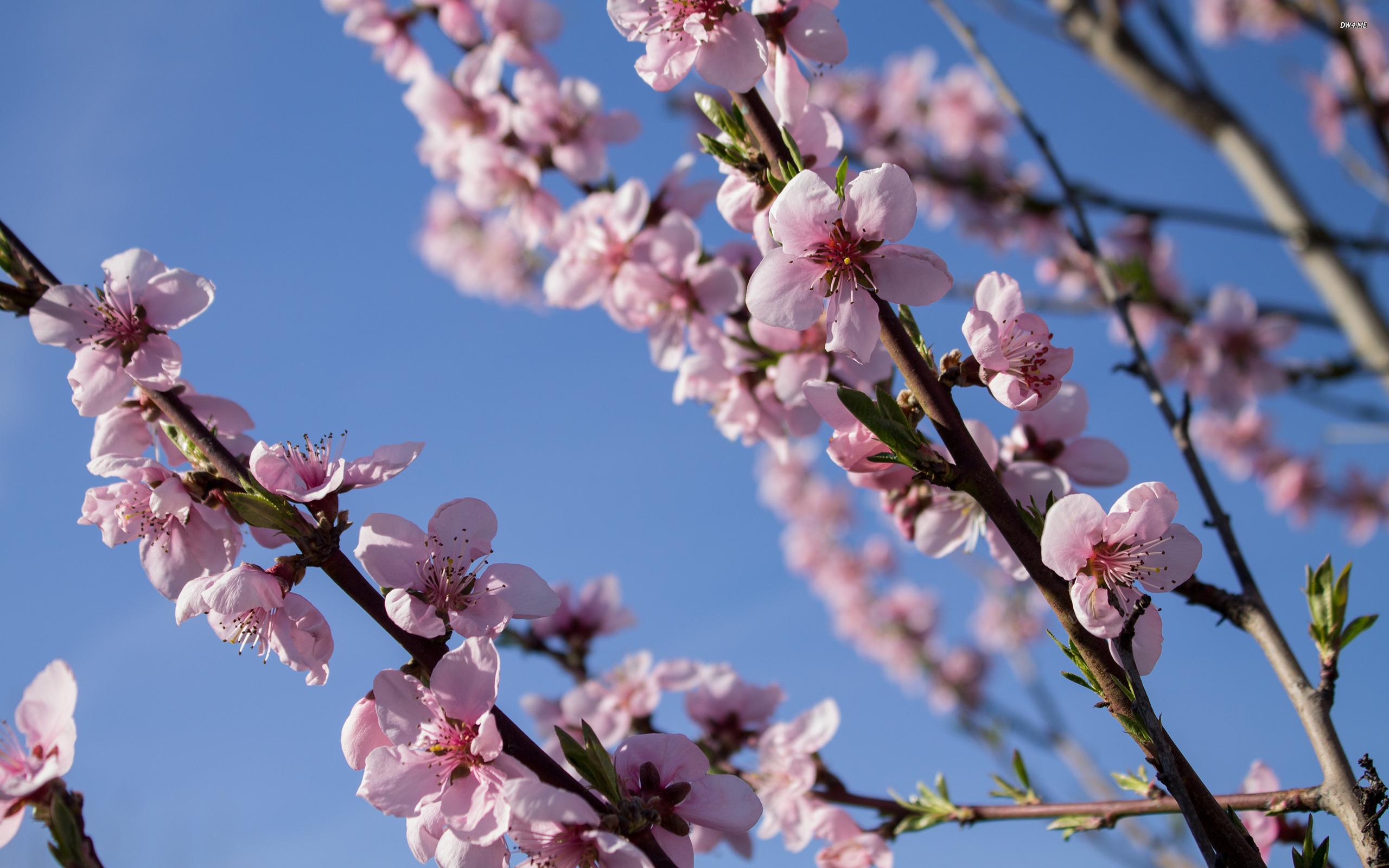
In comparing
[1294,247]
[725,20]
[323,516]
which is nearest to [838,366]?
[725,20]

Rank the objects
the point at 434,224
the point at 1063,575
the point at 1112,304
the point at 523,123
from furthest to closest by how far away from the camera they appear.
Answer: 1. the point at 434,224
2. the point at 523,123
3. the point at 1112,304
4. the point at 1063,575

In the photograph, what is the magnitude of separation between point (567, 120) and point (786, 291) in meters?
2.16

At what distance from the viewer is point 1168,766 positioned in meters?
1.07

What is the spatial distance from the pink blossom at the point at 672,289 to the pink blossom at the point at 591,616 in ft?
3.89

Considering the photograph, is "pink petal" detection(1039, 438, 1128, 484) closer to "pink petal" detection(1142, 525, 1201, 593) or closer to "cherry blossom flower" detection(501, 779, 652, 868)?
"pink petal" detection(1142, 525, 1201, 593)

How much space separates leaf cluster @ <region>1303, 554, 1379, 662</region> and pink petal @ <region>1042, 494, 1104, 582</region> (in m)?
0.61

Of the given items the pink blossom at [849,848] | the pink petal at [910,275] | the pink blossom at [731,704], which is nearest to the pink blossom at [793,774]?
the pink blossom at [849,848]

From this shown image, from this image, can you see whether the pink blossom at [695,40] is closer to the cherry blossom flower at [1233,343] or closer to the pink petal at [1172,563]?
the pink petal at [1172,563]

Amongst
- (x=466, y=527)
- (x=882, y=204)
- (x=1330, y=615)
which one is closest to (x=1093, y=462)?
(x=1330, y=615)

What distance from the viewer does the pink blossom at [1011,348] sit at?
1480mm

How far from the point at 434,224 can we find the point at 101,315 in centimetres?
1001

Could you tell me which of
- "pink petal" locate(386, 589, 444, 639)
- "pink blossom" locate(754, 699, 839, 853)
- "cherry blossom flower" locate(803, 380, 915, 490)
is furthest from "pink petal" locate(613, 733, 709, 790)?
"pink blossom" locate(754, 699, 839, 853)

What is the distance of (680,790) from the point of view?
145 cm

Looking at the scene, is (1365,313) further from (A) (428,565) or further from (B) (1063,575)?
(A) (428,565)
